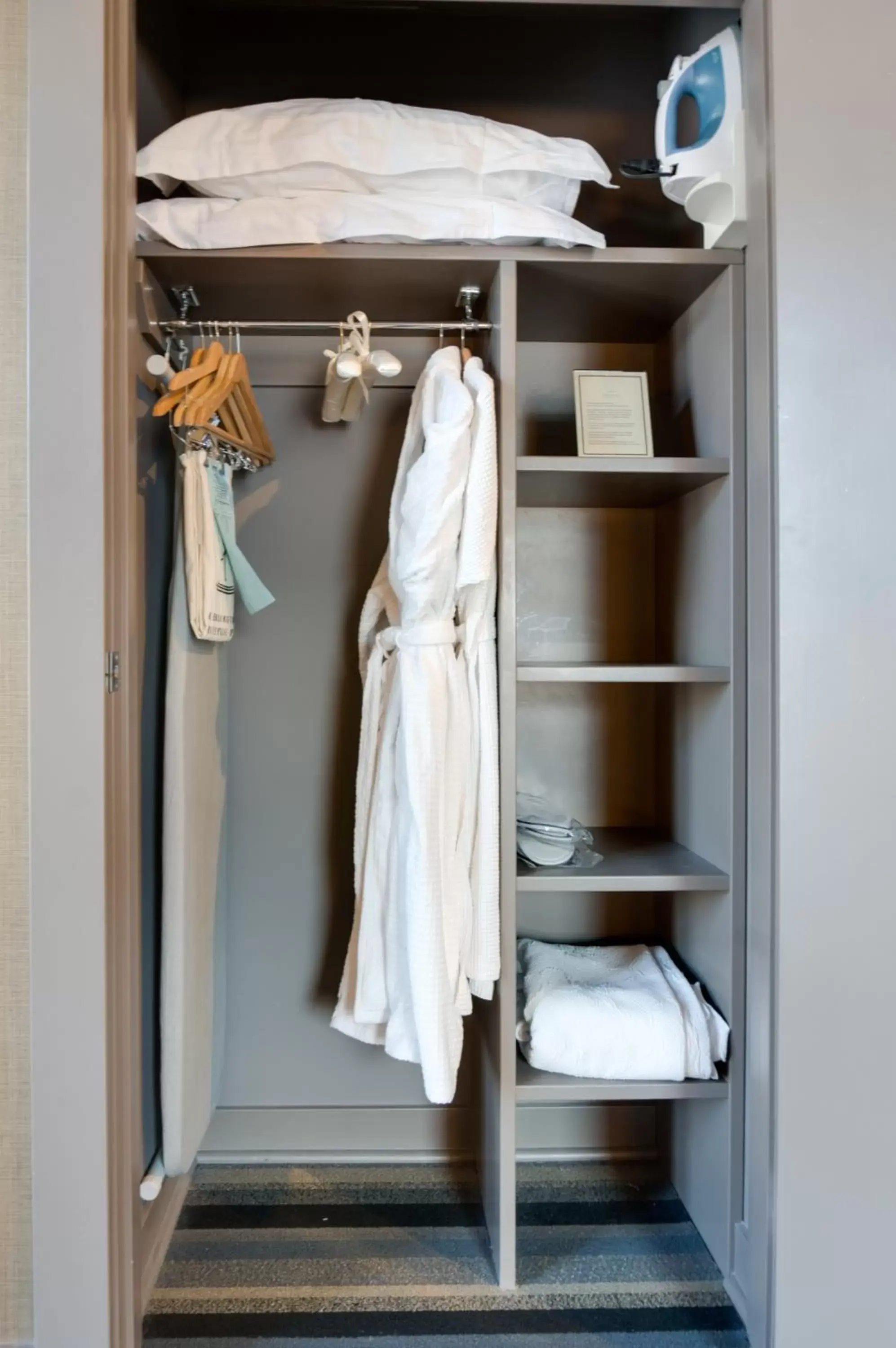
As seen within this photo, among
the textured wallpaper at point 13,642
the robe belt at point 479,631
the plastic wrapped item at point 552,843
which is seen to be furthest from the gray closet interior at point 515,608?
the textured wallpaper at point 13,642

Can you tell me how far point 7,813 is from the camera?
1151 millimetres

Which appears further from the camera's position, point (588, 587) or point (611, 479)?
point (588, 587)

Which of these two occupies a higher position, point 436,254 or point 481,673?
point 436,254

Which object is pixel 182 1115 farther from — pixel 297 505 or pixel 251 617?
pixel 297 505

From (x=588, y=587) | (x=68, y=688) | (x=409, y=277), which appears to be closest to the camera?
(x=68, y=688)

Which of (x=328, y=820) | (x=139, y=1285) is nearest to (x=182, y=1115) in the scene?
(x=139, y=1285)

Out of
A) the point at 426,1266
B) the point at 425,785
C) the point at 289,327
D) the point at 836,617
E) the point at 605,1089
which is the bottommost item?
the point at 426,1266

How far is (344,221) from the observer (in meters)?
1.35

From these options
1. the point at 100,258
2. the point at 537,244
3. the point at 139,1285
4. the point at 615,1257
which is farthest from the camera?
the point at 615,1257

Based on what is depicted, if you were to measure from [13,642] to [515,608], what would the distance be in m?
0.85

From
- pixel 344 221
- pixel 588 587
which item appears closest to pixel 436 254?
pixel 344 221

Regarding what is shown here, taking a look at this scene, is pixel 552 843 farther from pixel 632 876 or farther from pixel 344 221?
pixel 344 221

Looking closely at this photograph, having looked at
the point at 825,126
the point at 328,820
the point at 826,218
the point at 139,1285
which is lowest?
the point at 139,1285

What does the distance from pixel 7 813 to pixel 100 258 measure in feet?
2.60
